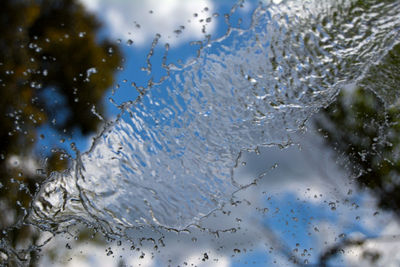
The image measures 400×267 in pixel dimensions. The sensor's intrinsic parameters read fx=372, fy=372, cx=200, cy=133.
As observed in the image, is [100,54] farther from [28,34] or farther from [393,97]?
[393,97]

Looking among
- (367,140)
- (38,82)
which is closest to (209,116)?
(38,82)

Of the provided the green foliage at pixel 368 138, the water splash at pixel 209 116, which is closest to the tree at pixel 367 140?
the green foliage at pixel 368 138

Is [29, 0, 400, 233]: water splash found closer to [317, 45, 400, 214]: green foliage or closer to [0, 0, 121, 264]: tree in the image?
[0, 0, 121, 264]: tree

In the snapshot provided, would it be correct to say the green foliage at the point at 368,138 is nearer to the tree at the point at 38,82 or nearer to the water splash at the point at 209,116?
the water splash at the point at 209,116

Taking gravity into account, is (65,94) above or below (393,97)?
below

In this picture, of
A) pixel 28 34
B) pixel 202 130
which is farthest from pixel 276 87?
pixel 28 34

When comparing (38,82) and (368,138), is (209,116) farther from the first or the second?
(368,138)
